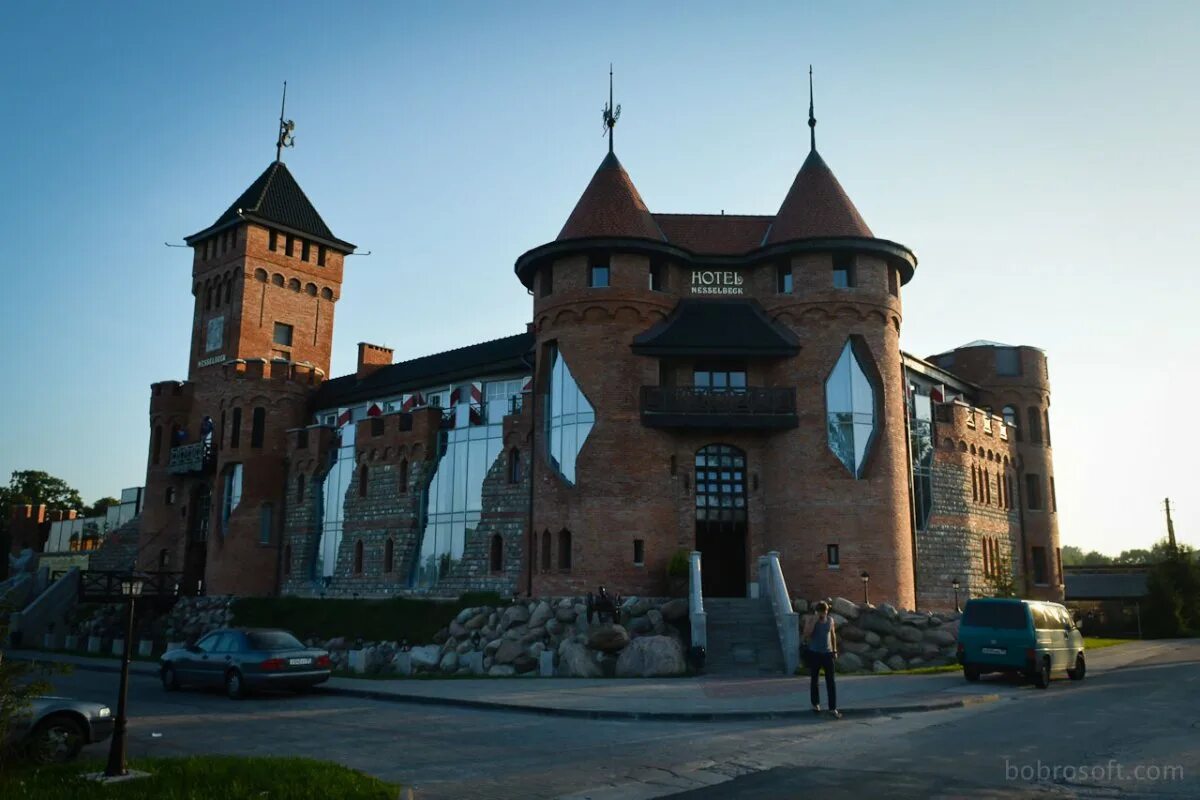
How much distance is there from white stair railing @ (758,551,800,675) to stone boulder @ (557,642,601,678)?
16.2 feet

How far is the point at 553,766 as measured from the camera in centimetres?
1087

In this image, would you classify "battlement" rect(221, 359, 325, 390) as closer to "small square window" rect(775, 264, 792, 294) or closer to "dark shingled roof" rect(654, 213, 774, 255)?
"dark shingled roof" rect(654, 213, 774, 255)

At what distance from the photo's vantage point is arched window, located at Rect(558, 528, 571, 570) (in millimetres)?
30641

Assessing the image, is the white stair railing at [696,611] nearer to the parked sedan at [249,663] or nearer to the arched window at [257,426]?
the parked sedan at [249,663]

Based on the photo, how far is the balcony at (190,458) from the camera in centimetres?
4612

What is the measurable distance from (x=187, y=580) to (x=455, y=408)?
61.7ft

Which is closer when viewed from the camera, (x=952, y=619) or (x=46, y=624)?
(x=952, y=619)

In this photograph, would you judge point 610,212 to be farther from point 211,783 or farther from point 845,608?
point 211,783

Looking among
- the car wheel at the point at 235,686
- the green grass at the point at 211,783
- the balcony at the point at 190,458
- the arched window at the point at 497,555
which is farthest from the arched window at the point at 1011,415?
the green grass at the point at 211,783

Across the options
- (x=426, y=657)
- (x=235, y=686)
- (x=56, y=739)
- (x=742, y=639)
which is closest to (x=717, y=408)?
(x=742, y=639)

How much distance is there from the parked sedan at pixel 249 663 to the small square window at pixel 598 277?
16.5 m

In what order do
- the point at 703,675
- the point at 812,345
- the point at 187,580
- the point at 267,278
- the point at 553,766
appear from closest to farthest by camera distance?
1. the point at 553,766
2. the point at 703,675
3. the point at 812,345
4. the point at 187,580
5. the point at 267,278

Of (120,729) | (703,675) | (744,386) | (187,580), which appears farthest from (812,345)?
(187,580)

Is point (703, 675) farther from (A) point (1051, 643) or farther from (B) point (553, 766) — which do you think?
(B) point (553, 766)
